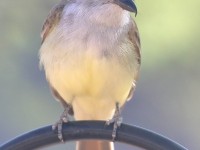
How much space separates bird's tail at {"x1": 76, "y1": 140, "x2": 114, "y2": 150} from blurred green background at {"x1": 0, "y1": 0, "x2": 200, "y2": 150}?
12.6ft

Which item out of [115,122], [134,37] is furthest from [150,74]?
[115,122]

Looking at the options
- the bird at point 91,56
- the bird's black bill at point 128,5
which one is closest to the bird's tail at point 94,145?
the bird at point 91,56

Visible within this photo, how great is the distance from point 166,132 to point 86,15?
12.4ft

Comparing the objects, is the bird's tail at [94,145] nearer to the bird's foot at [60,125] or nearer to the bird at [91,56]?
the bird at [91,56]

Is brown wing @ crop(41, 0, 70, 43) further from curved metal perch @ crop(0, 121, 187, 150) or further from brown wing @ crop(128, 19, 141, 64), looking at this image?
curved metal perch @ crop(0, 121, 187, 150)

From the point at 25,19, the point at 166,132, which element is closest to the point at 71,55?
the point at 166,132

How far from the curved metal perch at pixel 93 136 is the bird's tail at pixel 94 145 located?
0.41 meters

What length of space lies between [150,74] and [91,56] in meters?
5.08

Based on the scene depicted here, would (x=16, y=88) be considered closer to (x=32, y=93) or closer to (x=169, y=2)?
(x=32, y=93)

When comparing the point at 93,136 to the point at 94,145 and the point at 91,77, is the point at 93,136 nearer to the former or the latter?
the point at 94,145

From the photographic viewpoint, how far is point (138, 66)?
5.92 m

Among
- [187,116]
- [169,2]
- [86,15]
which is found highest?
[86,15]

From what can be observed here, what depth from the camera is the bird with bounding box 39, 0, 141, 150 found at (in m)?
5.55

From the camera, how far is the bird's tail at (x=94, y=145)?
534 centimetres
